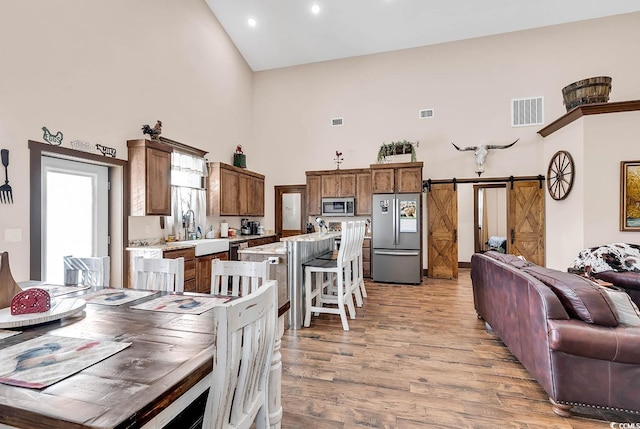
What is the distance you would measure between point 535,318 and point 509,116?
18.1 feet

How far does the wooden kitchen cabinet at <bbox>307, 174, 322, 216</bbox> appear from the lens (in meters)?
7.04

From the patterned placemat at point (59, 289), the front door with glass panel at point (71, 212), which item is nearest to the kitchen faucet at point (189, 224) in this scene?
the front door with glass panel at point (71, 212)

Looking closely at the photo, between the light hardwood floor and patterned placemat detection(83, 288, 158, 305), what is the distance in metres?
1.27

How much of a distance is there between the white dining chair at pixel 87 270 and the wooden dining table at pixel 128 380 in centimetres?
100

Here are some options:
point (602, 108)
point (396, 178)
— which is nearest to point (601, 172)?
point (602, 108)

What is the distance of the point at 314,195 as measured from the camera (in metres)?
7.08

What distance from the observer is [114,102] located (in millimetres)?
4055

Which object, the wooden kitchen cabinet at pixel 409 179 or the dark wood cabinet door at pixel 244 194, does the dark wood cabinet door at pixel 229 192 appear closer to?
the dark wood cabinet door at pixel 244 194

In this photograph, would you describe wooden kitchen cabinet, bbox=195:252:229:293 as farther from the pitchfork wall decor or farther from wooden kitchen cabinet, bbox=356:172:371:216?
wooden kitchen cabinet, bbox=356:172:371:216

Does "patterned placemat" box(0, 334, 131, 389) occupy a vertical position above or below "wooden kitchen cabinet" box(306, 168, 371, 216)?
below

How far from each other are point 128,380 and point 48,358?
1.26 feet

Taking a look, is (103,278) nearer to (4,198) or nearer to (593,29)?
(4,198)

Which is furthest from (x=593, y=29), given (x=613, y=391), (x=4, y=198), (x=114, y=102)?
(x=4, y=198)

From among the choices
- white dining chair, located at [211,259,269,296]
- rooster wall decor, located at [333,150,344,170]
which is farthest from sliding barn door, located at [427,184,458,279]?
white dining chair, located at [211,259,269,296]
